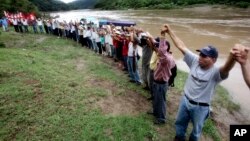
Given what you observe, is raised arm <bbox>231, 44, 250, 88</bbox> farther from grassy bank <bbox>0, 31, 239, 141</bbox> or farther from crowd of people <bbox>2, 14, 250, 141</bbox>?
grassy bank <bbox>0, 31, 239, 141</bbox>

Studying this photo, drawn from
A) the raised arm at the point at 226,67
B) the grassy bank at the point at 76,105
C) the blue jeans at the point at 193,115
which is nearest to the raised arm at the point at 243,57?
the raised arm at the point at 226,67

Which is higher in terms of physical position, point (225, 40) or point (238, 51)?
point (238, 51)

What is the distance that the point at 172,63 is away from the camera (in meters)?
6.03

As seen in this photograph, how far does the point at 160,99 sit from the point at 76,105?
2.00 metres

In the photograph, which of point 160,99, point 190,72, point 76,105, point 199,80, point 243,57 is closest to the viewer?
point 243,57

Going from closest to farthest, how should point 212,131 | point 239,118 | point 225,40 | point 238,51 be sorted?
point 238,51 < point 212,131 < point 239,118 < point 225,40

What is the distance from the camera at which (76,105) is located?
680 centimetres

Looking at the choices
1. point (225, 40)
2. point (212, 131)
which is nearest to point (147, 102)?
point (212, 131)

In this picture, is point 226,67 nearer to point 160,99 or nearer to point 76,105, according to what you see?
point 160,99

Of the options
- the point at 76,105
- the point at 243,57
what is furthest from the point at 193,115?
the point at 76,105

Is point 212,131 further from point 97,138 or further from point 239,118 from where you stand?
point 97,138

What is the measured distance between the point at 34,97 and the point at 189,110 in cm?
387

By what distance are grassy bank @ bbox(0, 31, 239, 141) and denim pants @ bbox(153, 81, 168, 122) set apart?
0.23m

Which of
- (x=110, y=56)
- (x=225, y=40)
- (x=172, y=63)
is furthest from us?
(x=225, y=40)
